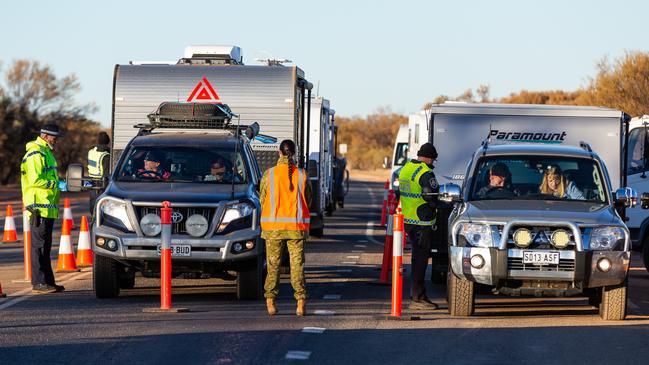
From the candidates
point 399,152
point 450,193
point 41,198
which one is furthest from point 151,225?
point 399,152

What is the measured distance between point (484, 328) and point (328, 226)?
18094 mm

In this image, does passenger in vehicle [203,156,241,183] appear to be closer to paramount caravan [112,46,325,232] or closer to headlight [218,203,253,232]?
headlight [218,203,253,232]

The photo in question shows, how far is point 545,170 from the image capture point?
47.5 feet

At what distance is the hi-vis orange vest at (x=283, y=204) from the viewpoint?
13.4 m

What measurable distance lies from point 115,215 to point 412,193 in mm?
3295

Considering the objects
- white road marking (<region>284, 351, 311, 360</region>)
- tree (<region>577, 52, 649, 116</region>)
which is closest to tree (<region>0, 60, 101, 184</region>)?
tree (<region>577, 52, 649, 116</region>)

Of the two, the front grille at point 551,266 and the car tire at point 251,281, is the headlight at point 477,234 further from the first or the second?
the car tire at point 251,281

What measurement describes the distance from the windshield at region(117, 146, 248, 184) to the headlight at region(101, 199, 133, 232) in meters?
0.79

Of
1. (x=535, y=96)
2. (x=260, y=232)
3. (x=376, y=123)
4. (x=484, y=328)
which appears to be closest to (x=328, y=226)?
(x=260, y=232)

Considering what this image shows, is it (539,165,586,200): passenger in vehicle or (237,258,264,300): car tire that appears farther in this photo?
(237,258,264,300): car tire

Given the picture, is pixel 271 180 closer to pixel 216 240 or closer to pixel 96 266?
pixel 216 240

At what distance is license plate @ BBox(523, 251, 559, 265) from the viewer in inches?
509

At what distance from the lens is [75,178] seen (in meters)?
15.4

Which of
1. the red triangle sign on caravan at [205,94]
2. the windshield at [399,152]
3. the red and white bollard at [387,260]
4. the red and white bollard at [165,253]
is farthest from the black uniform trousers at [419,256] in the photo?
the windshield at [399,152]
